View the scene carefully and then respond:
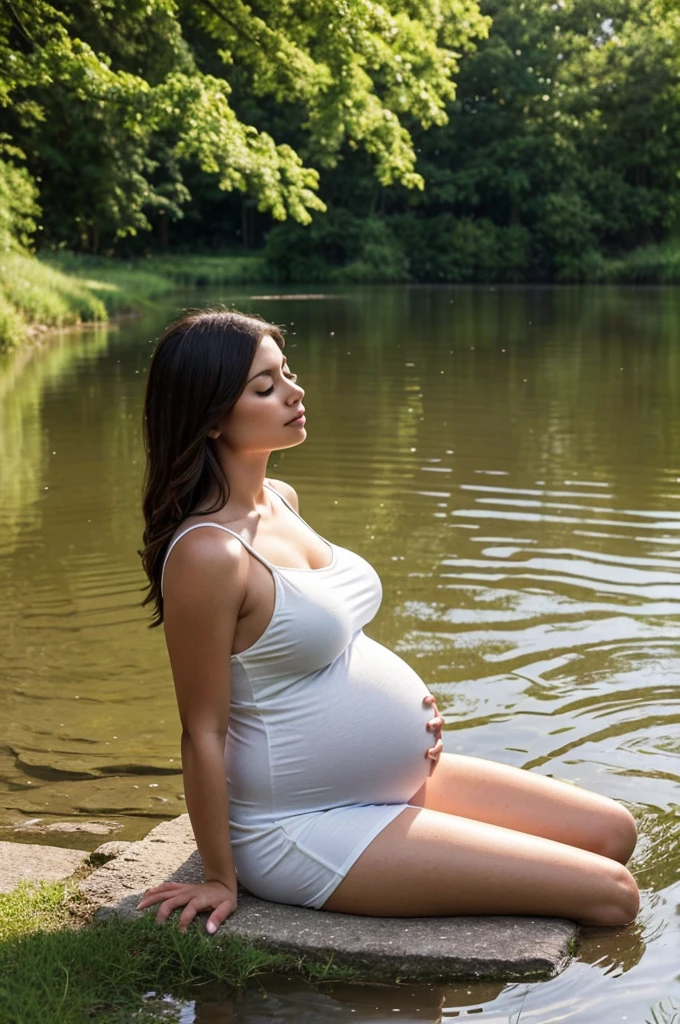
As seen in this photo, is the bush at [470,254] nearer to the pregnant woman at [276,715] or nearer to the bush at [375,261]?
the bush at [375,261]

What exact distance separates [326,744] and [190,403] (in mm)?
872

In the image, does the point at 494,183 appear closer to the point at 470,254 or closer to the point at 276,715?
the point at 470,254

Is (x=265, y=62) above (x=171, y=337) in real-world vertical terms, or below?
above

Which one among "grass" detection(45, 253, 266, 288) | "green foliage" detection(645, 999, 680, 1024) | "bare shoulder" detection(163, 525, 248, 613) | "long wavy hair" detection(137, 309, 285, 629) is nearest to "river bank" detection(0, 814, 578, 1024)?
"green foliage" detection(645, 999, 680, 1024)

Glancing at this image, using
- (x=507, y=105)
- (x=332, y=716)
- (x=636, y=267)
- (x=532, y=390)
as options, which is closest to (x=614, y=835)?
(x=332, y=716)

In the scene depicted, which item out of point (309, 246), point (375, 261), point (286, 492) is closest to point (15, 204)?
point (286, 492)

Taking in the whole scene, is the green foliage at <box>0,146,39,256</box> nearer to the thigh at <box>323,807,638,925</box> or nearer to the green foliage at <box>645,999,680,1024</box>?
the thigh at <box>323,807,638,925</box>

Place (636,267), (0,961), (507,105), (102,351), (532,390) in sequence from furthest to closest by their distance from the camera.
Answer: (507,105) → (636,267) → (102,351) → (532,390) → (0,961)

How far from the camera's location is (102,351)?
71.6ft

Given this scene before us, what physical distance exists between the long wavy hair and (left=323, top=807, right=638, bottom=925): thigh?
0.90 m

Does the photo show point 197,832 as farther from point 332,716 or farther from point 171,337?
point 171,337

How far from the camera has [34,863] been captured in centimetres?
362

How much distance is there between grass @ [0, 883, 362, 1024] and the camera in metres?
2.81

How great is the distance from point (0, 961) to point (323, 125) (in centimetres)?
1726
